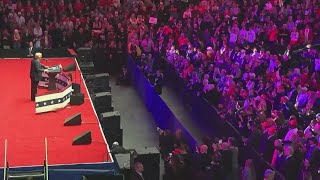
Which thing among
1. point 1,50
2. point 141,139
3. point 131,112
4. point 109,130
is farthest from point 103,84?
point 1,50

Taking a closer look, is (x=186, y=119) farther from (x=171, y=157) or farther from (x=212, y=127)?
(x=171, y=157)

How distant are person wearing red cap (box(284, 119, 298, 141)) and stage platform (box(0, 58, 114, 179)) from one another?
3.66 meters

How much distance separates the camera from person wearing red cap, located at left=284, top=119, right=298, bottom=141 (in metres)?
11.9

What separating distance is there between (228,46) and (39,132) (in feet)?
28.5

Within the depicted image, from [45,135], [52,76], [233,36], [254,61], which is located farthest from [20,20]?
[45,135]

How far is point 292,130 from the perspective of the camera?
12.0 meters

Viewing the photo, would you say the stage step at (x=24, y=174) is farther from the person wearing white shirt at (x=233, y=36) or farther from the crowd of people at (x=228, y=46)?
the person wearing white shirt at (x=233, y=36)

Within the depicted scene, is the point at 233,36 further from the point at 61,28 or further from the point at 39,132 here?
the point at 39,132

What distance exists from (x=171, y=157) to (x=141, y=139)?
13.8 feet

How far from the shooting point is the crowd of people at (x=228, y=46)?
12.4 m

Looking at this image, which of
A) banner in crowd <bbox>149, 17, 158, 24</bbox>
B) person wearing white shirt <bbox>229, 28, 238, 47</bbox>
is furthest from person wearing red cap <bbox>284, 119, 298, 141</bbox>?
banner in crowd <bbox>149, 17, 158, 24</bbox>

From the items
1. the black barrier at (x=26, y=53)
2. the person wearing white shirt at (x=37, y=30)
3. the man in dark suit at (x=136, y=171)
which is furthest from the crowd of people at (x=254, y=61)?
the person wearing white shirt at (x=37, y=30)

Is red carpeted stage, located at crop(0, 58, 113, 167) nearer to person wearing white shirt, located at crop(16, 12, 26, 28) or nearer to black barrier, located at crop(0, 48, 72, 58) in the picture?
black barrier, located at crop(0, 48, 72, 58)

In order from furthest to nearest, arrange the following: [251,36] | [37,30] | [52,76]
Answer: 1. [37,30]
2. [251,36]
3. [52,76]
